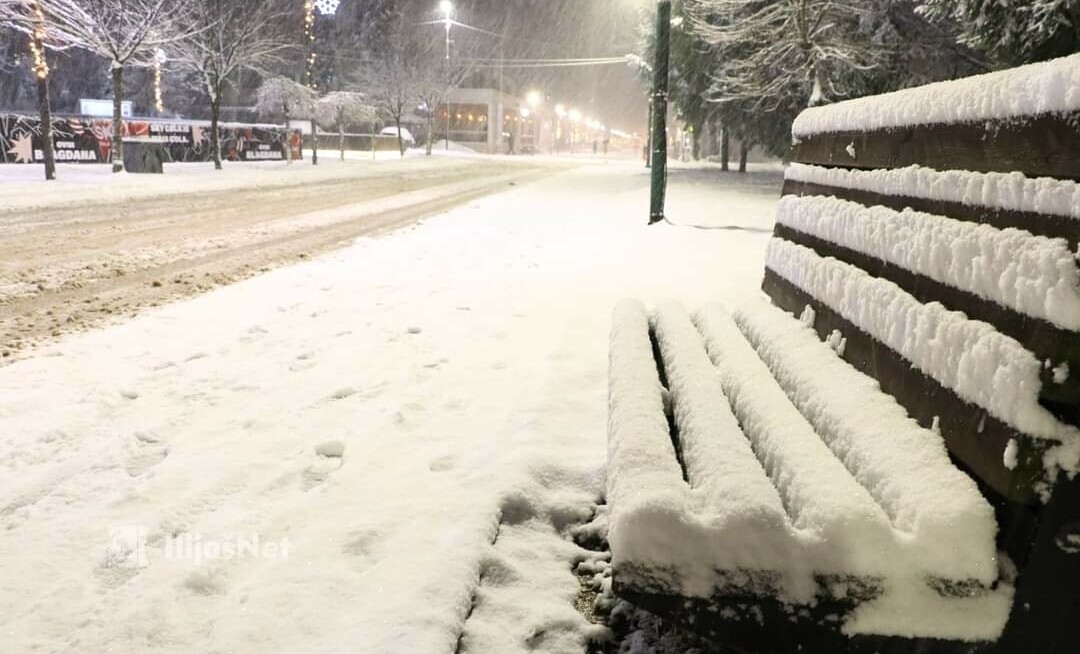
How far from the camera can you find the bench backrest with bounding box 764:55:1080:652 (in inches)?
57.1

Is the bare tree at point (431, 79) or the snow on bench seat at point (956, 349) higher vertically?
the bare tree at point (431, 79)

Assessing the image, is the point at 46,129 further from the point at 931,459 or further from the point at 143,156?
the point at 931,459

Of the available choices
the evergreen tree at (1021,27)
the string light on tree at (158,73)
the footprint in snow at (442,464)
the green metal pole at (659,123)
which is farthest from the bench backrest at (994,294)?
the string light on tree at (158,73)

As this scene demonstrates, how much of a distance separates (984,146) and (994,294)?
41 centimetres

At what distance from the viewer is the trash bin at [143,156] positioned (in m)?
27.6

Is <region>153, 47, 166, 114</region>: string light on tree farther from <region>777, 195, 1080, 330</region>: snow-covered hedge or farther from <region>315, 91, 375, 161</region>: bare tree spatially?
<region>777, 195, 1080, 330</region>: snow-covered hedge

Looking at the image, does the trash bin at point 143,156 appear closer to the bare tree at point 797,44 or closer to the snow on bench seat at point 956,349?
the bare tree at point 797,44

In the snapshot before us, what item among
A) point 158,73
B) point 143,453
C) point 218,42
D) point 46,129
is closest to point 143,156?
point 46,129

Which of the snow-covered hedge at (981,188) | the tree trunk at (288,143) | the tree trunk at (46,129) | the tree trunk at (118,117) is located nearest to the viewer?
the snow-covered hedge at (981,188)

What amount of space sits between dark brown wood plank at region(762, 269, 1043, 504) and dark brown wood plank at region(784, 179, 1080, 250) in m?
0.39

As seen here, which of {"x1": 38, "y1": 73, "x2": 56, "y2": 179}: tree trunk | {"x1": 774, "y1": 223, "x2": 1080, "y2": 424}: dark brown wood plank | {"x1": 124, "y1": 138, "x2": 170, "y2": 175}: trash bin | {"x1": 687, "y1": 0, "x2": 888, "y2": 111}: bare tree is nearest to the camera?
{"x1": 774, "y1": 223, "x2": 1080, "y2": 424}: dark brown wood plank

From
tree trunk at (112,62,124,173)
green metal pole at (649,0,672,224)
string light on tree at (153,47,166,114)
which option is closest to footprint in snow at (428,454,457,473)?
green metal pole at (649,0,672,224)

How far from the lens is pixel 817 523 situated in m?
1.58

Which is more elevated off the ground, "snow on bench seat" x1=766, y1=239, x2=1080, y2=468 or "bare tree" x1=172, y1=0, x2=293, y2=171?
"bare tree" x1=172, y1=0, x2=293, y2=171
